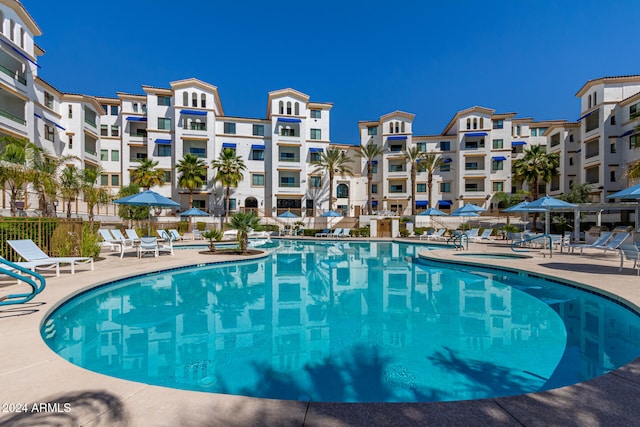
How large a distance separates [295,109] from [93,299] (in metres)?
36.7

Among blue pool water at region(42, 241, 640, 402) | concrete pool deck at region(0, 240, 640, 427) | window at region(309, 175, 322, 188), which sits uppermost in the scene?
window at region(309, 175, 322, 188)

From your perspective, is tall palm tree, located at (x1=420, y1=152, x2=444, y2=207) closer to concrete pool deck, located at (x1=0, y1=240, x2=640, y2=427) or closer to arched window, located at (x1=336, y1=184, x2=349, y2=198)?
arched window, located at (x1=336, y1=184, x2=349, y2=198)

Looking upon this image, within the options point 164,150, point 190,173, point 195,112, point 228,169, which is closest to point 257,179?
point 228,169

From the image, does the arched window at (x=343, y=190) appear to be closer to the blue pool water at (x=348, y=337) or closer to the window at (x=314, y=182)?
the window at (x=314, y=182)

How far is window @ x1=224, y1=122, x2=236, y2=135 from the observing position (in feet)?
132

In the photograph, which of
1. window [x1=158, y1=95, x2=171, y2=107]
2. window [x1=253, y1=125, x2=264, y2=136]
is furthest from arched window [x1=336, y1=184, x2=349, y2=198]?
window [x1=158, y1=95, x2=171, y2=107]

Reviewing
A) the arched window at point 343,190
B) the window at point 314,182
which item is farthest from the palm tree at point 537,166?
the window at point 314,182

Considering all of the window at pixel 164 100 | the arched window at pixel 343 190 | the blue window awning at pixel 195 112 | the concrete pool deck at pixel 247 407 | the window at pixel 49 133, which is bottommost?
the concrete pool deck at pixel 247 407

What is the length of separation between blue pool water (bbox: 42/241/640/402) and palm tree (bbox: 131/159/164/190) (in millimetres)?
28274

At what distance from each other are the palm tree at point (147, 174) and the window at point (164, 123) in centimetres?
497

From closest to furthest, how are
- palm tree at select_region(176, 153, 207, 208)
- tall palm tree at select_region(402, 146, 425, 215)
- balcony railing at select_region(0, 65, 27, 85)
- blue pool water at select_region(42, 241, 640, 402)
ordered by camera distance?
blue pool water at select_region(42, 241, 640, 402), balcony railing at select_region(0, 65, 27, 85), palm tree at select_region(176, 153, 207, 208), tall palm tree at select_region(402, 146, 425, 215)

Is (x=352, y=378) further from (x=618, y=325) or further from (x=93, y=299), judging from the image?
(x=93, y=299)

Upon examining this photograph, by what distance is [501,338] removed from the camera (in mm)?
5660

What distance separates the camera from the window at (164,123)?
122 ft
